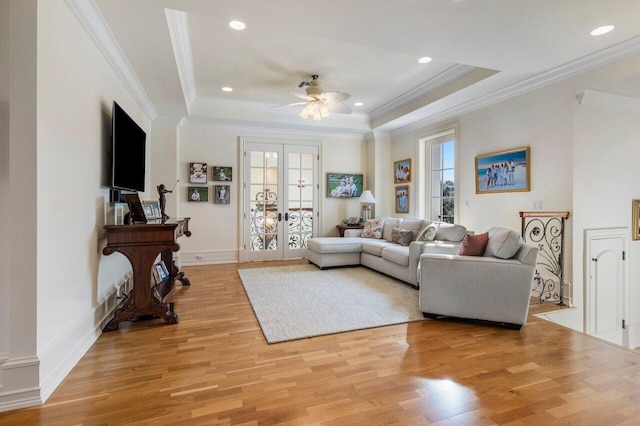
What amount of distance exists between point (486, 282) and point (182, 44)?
3.86 meters

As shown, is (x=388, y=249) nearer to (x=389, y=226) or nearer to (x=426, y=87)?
(x=389, y=226)

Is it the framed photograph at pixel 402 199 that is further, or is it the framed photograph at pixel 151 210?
the framed photograph at pixel 402 199

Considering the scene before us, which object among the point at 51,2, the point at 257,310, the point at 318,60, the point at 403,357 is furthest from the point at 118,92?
the point at 403,357

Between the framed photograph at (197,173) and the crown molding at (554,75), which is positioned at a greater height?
the crown molding at (554,75)

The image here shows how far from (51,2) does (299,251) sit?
201 inches

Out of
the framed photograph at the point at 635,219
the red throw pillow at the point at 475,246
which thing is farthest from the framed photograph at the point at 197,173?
the framed photograph at the point at 635,219

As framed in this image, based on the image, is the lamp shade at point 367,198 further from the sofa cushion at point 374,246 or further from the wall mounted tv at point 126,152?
the wall mounted tv at point 126,152

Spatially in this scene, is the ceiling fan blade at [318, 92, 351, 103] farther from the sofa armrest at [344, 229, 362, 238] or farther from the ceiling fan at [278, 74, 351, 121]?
the sofa armrest at [344, 229, 362, 238]

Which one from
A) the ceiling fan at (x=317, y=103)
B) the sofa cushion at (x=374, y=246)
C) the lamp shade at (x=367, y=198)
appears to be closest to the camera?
the ceiling fan at (x=317, y=103)

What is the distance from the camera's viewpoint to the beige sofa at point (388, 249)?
13.3 ft

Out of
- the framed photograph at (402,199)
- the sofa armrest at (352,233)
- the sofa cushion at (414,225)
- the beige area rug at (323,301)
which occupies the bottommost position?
the beige area rug at (323,301)

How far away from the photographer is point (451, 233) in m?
4.42

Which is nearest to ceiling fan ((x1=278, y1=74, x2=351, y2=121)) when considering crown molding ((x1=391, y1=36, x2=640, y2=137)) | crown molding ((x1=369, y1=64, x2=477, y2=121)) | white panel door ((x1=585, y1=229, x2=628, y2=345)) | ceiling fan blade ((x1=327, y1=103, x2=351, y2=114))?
ceiling fan blade ((x1=327, y1=103, x2=351, y2=114))

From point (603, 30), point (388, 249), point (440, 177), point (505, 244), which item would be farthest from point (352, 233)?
point (603, 30)
